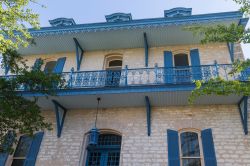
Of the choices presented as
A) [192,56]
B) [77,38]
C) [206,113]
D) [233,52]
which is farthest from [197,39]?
[77,38]

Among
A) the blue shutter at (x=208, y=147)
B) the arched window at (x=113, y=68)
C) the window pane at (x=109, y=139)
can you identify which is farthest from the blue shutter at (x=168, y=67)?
the window pane at (x=109, y=139)

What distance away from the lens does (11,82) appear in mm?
7078

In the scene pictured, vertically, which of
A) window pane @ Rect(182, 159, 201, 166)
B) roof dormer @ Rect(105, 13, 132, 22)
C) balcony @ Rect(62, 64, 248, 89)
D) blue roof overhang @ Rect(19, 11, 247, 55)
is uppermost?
roof dormer @ Rect(105, 13, 132, 22)

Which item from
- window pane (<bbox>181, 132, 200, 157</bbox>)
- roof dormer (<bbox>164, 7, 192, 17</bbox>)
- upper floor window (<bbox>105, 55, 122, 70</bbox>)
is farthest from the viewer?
roof dormer (<bbox>164, 7, 192, 17</bbox>)

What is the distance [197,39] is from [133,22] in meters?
3.12

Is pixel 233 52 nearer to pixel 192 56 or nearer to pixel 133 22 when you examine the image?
pixel 192 56

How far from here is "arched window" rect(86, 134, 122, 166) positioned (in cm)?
929

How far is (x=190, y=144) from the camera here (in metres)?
8.88

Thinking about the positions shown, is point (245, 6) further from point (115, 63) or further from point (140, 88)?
point (115, 63)

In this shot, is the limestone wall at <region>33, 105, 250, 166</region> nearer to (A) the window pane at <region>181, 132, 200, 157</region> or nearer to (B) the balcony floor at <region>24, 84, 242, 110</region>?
(B) the balcony floor at <region>24, 84, 242, 110</region>

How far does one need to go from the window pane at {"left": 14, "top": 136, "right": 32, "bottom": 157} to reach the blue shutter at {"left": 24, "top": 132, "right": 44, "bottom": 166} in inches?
22.5

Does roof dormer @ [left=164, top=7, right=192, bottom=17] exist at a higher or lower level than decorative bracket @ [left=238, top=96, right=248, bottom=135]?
higher

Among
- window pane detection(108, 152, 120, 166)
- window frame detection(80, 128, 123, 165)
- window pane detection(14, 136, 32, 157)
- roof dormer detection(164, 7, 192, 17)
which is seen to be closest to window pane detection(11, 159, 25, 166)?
window pane detection(14, 136, 32, 157)

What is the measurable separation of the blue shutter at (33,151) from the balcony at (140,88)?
4.40 feet
